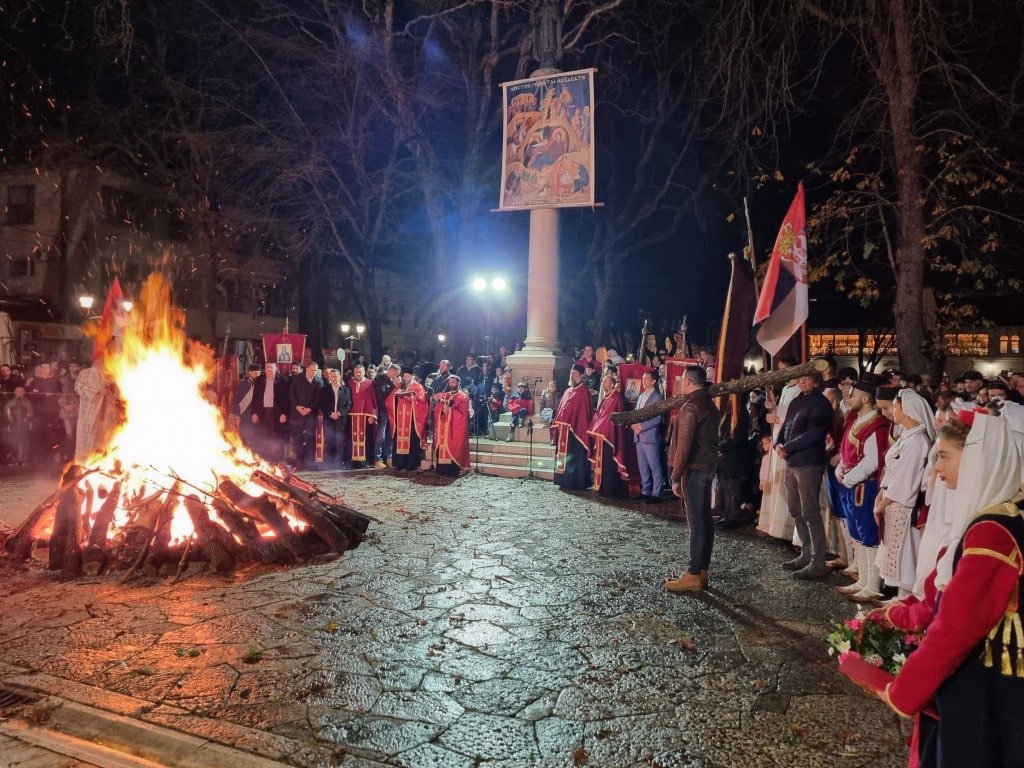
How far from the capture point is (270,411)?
587 inches

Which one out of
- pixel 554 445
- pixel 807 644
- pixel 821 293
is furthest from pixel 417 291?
pixel 807 644

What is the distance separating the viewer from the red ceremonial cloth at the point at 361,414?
1493cm

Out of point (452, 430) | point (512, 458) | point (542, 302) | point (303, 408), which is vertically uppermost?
point (542, 302)

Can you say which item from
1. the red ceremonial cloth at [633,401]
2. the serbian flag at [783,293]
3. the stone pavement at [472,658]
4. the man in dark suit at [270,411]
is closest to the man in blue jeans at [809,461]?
the stone pavement at [472,658]

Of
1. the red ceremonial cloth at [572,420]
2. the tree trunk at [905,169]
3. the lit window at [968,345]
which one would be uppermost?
the tree trunk at [905,169]

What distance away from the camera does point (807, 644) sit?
5414 mm

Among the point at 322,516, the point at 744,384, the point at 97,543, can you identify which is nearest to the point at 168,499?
the point at 97,543

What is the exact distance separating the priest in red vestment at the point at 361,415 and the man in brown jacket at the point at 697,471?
370 inches

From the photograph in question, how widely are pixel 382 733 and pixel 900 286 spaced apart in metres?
13.6

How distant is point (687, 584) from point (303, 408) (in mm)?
10154

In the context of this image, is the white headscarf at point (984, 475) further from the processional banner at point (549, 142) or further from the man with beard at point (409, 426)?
the processional banner at point (549, 142)

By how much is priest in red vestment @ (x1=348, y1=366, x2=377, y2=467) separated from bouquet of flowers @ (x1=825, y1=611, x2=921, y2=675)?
12.9 metres

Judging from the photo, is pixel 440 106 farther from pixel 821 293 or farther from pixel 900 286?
pixel 821 293

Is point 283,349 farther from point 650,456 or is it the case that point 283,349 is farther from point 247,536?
point 247,536
